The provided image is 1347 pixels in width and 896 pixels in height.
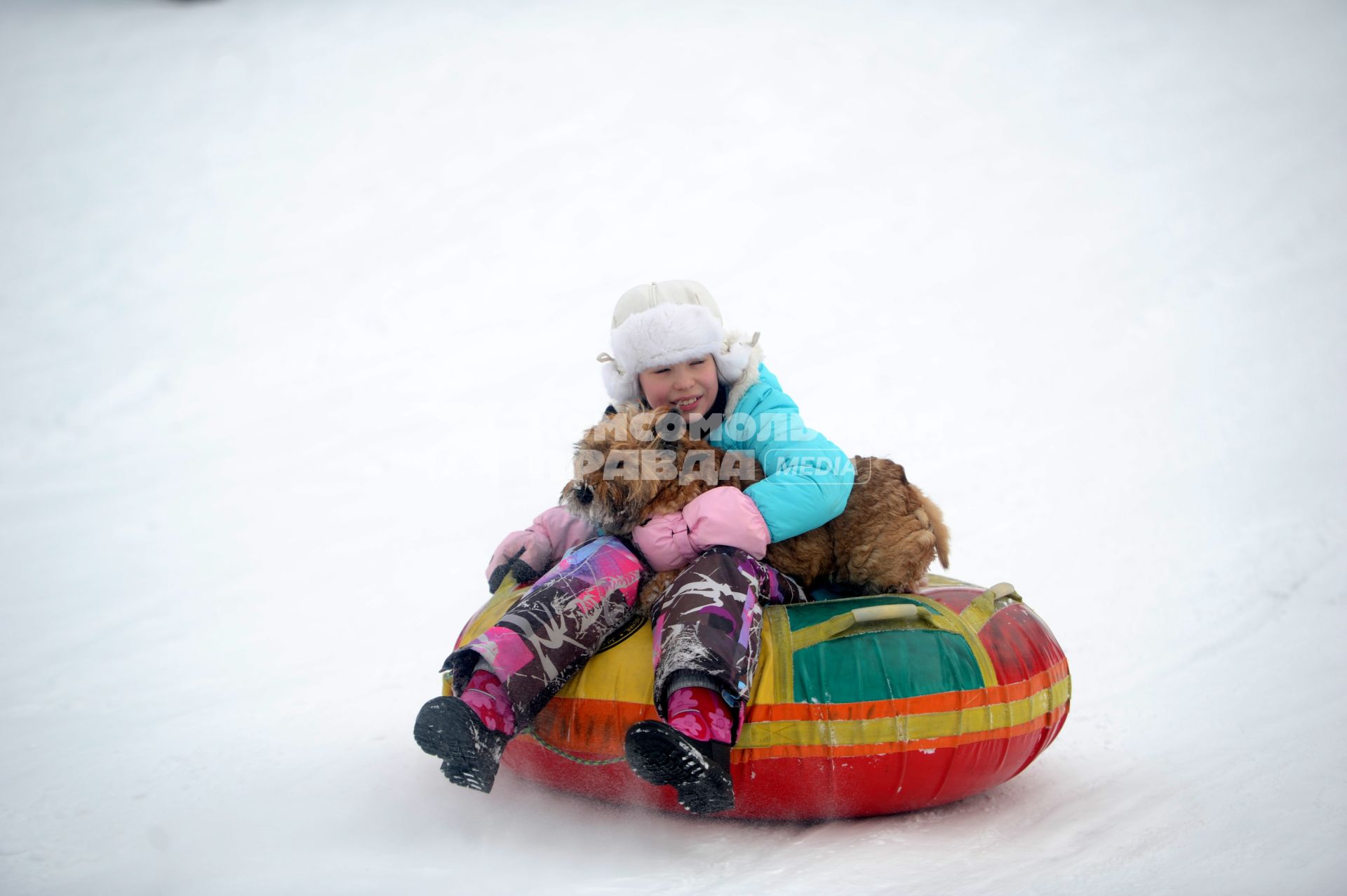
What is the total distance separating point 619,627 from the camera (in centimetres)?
254

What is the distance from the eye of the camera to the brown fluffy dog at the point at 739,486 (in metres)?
2.59

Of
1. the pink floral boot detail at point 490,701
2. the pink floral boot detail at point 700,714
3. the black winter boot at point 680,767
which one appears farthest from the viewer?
the pink floral boot detail at point 490,701

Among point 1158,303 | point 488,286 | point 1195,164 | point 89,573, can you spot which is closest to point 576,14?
point 488,286

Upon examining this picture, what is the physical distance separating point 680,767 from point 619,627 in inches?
21.2

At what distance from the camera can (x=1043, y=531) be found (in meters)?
5.70

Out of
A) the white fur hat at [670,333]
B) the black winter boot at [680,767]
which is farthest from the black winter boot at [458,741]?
the white fur hat at [670,333]

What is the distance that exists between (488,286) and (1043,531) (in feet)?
21.8

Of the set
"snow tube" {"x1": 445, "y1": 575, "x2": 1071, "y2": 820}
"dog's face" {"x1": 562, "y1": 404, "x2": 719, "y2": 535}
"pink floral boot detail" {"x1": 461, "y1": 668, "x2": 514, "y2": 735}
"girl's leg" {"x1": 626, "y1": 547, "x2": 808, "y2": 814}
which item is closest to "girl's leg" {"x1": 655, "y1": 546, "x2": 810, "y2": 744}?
"girl's leg" {"x1": 626, "y1": 547, "x2": 808, "y2": 814}

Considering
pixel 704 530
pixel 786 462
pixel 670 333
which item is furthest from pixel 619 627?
pixel 670 333

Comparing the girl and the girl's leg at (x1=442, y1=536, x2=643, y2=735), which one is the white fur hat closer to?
the girl

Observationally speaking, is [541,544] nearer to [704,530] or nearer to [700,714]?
[704,530]

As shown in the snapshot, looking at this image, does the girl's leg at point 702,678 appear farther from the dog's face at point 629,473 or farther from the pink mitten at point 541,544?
the pink mitten at point 541,544

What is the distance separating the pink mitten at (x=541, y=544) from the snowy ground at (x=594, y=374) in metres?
0.64

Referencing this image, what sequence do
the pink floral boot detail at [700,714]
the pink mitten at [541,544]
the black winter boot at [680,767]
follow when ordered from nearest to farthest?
the black winter boot at [680,767] < the pink floral boot detail at [700,714] < the pink mitten at [541,544]
